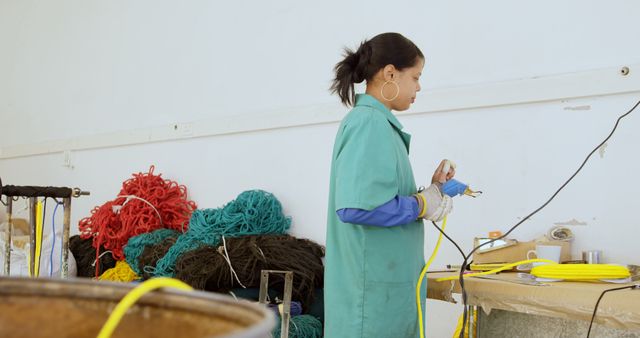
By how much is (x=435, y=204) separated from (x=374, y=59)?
0.44 meters

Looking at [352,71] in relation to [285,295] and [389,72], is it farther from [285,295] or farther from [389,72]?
[285,295]

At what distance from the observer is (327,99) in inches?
134

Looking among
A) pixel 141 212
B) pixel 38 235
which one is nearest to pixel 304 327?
pixel 38 235

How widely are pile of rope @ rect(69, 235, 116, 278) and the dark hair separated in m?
2.48

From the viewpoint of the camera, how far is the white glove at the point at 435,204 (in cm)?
181

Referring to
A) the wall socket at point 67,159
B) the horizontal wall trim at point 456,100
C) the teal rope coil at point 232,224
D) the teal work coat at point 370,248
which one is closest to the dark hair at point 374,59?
the teal work coat at point 370,248

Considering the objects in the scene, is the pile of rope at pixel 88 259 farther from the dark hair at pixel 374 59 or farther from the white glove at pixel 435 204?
the white glove at pixel 435 204

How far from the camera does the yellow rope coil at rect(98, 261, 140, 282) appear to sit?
12.3 ft

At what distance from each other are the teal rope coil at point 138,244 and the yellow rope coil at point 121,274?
9 cm

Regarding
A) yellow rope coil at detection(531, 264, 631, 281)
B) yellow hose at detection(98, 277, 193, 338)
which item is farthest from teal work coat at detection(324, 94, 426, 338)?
yellow hose at detection(98, 277, 193, 338)

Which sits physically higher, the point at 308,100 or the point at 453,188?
the point at 308,100

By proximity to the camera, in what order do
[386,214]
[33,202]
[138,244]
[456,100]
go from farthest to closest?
[138,244] → [456,100] → [33,202] → [386,214]

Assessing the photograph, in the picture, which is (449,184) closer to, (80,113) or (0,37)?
(80,113)

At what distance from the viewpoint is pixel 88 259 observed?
4008 millimetres
